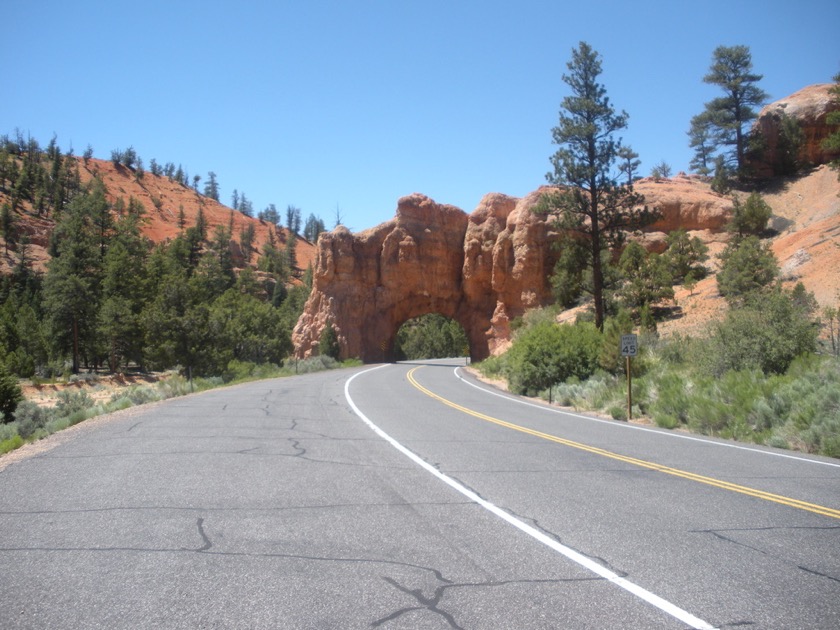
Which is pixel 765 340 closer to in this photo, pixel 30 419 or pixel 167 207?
pixel 30 419

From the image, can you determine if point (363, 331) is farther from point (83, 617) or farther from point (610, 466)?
point (83, 617)

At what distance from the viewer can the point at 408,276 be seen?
63.8m

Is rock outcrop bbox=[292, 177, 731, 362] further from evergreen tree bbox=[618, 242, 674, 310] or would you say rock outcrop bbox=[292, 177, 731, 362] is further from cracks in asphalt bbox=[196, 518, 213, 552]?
cracks in asphalt bbox=[196, 518, 213, 552]

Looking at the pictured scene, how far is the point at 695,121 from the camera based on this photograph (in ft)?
199

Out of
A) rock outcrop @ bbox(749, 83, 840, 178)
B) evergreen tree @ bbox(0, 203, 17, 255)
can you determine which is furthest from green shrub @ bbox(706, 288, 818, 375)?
evergreen tree @ bbox(0, 203, 17, 255)

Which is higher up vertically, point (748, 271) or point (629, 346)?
point (748, 271)

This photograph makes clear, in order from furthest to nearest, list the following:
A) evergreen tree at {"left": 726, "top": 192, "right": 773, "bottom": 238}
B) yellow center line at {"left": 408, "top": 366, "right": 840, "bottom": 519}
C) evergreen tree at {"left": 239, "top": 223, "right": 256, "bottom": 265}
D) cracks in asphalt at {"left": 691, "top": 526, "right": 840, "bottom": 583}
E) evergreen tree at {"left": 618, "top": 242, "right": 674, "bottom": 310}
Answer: evergreen tree at {"left": 239, "top": 223, "right": 256, "bottom": 265} → evergreen tree at {"left": 726, "top": 192, "right": 773, "bottom": 238} → evergreen tree at {"left": 618, "top": 242, "right": 674, "bottom": 310} → yellow center line at {"left": 408, "top": 366, "right": 840, "bottom": 519} → cracks in asphalt at {"left": 691, "top": 526, "right": 840, "bottom": 583}

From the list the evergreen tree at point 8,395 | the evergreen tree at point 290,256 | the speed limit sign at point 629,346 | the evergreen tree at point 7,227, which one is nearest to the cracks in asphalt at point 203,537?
the speed limit sign at point 629,346

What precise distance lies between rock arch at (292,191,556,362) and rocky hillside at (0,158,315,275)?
55361 mm

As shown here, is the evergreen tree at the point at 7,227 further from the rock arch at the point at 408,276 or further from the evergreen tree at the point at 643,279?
the evergreen tree at the point at 643,279

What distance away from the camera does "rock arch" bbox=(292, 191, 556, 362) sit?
6128cm

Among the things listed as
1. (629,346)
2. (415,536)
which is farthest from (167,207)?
(415,536)

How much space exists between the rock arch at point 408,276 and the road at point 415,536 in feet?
161

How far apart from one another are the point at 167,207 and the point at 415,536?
146 meters
